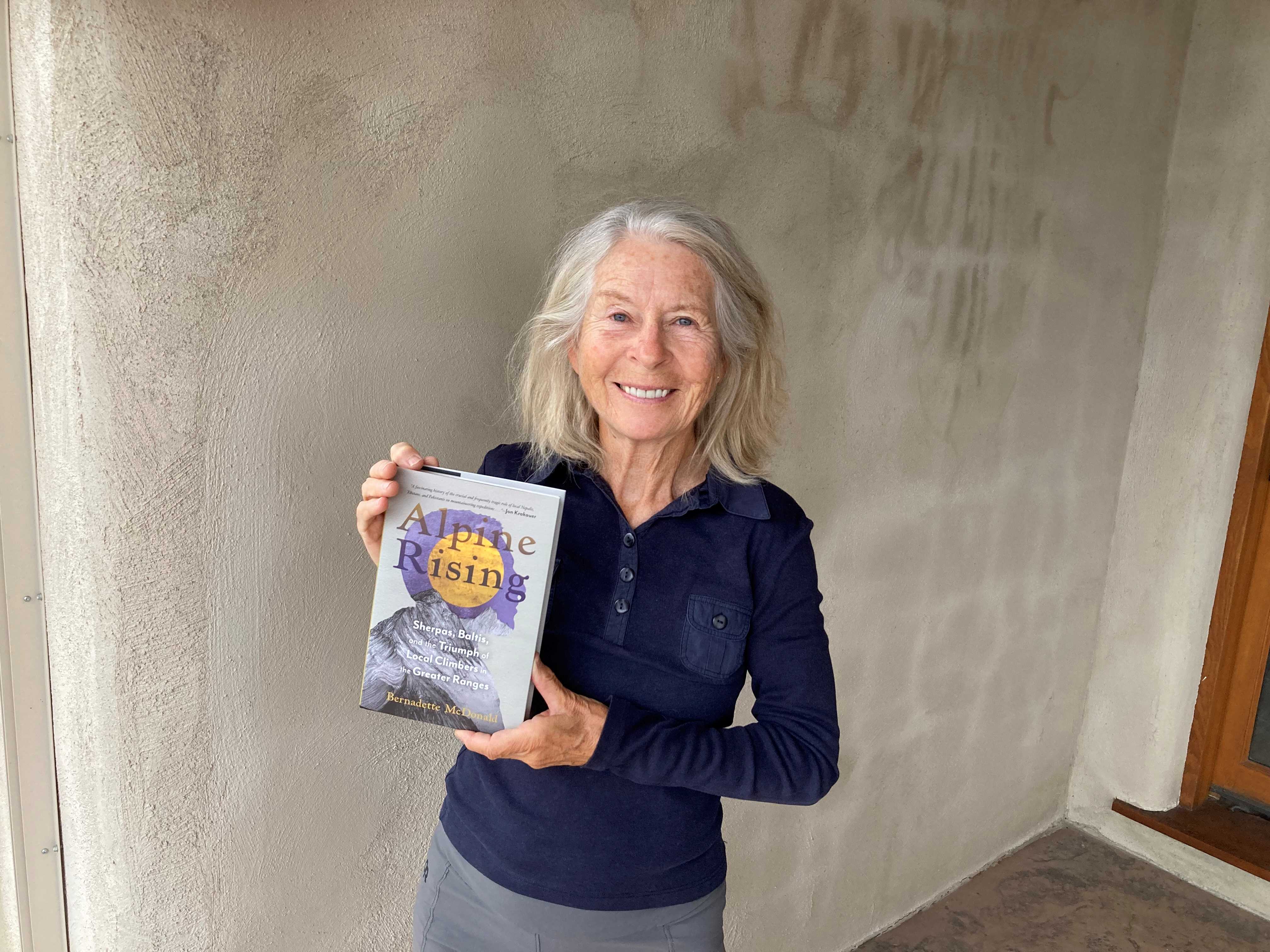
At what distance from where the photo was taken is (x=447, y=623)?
1.12 metres

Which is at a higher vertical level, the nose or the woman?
the nose

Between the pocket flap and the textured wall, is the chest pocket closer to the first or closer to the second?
the pocket flap

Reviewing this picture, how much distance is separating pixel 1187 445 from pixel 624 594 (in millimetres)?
2461

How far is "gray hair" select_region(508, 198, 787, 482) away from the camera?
1294 mm

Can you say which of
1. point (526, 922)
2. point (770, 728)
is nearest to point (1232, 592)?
point (770, 728)

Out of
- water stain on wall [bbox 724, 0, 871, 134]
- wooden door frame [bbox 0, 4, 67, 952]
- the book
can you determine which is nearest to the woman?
the book

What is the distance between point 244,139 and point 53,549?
607mm

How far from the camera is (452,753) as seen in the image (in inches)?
65.9

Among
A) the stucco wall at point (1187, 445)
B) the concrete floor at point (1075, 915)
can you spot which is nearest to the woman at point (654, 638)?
the concrete floor at point (1075, 915)

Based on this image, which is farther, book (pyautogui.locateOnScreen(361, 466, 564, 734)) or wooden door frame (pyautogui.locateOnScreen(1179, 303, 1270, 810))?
wooden door frame (pyautogui.locateOnScreen(1179, 303, 1270, 810))

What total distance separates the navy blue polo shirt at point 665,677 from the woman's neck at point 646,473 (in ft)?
0.13

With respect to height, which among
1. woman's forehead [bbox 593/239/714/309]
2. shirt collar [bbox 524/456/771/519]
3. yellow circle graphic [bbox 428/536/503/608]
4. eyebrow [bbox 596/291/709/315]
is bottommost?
yellow circle graphic [bbox 428/536/503/608]

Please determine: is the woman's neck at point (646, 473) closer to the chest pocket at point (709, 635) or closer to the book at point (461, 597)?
the chest pocket at point (709, 635)

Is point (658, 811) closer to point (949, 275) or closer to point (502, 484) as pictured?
point (502, 484)
